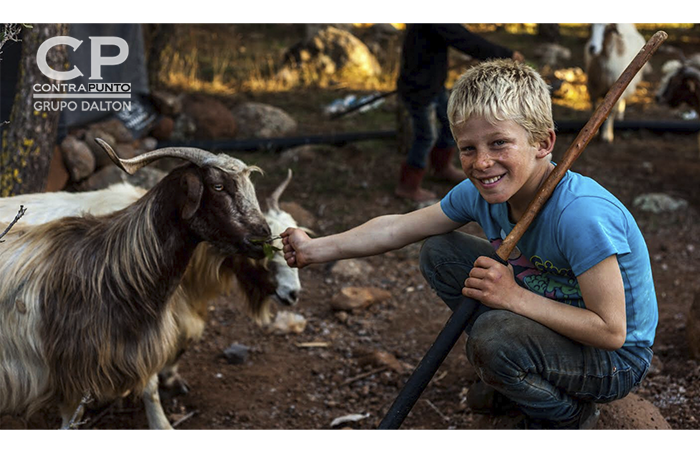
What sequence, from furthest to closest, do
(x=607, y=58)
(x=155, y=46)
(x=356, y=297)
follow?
(x=155, y=46) → (x=607, y=58) → (x=356, y=297)

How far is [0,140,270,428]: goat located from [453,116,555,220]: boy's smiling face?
3.90ft

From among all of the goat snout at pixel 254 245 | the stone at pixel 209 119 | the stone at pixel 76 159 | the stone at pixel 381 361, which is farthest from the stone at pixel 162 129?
the goat snout at pixel 254 245

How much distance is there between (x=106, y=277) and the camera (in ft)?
11.4

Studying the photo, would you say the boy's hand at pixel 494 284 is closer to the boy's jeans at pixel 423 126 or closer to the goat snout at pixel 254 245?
the goat snout at pixel 254 245

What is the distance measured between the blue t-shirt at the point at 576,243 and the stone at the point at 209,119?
588 centimetres

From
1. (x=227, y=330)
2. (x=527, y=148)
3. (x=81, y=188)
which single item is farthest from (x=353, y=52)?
(x=527, y=148)

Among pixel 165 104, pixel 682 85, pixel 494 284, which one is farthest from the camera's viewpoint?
pixel 165 104

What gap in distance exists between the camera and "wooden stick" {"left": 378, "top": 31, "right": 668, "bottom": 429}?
2.62 metres

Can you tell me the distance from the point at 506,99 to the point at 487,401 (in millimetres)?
1560

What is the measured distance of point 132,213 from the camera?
353 cm

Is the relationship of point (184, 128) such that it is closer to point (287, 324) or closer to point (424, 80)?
point (424, 80)

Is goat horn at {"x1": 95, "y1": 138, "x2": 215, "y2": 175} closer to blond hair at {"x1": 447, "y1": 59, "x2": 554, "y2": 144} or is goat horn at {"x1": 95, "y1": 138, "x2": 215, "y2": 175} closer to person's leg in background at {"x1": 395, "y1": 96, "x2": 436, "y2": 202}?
blond hair at {"x1": 447, "y1": 59, "x2": 554, "y2": 144}

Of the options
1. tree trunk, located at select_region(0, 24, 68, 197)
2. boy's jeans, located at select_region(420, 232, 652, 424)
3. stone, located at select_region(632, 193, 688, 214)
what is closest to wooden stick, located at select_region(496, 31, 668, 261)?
boy's jeans, located at select_region(420, 232, 652, 424)

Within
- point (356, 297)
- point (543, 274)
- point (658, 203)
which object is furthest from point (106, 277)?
point (658, 203)
